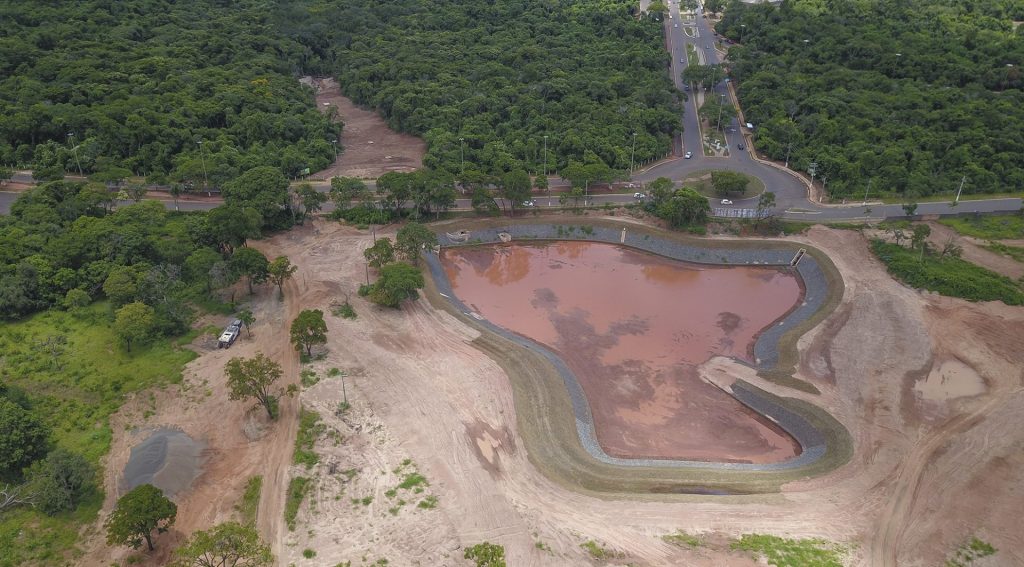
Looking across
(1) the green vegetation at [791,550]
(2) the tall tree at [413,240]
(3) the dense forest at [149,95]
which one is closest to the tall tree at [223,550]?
(1) the green vegetation at [791,550]

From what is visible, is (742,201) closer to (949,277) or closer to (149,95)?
(949,277)

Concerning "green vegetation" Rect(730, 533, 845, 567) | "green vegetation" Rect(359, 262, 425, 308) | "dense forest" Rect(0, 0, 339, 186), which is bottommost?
"green vegetation" Rect(730, 533, 845, 567)

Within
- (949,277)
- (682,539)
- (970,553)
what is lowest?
(682,539)

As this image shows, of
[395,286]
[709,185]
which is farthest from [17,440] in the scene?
[709,185]

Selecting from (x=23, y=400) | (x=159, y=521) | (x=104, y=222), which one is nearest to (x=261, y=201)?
(x=104, y=222)

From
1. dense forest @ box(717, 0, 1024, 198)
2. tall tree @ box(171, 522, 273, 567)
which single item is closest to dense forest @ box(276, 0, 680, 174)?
dense forest @ box(717, 0, 1024, 198)

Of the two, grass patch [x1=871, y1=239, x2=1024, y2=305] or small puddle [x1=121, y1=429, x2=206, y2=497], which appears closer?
small puddle [x1=121, y1=429, x2=206, y2=497]

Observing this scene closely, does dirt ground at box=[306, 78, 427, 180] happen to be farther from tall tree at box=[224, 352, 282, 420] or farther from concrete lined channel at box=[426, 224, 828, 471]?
tall tree at box=[224, 352, 282, 420]
